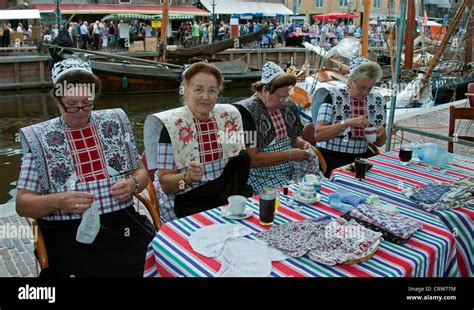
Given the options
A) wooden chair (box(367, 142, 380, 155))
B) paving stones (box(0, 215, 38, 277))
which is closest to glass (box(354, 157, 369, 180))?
wooden chair (box(367, 142, 380, 155))

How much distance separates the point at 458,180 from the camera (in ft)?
9.78

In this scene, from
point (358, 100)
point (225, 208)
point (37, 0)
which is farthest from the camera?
point (37, 0)

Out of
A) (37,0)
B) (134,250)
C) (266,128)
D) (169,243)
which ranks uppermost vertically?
(37,0)

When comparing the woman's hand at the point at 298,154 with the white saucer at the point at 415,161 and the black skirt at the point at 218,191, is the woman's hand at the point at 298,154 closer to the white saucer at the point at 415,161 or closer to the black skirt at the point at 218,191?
the black skirt at the point at 218,191

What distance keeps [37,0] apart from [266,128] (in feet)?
95.5

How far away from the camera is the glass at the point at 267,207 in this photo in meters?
2.23

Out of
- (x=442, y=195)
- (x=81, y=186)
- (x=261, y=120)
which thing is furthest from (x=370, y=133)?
(x=81, y=186)

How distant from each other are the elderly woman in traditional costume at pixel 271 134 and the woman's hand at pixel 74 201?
1.39 metres

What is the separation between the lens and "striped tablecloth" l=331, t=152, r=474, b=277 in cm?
247

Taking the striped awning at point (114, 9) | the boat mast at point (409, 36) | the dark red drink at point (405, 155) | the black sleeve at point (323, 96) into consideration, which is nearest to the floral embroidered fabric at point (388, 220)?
the dark red drink at point (405, 155)

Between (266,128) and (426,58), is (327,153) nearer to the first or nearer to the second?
(266,128)

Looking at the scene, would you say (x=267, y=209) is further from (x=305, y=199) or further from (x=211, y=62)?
(x=211, y=62)

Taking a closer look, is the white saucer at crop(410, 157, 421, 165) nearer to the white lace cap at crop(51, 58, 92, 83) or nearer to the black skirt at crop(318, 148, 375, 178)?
the black skirt at crop(318, 148, 375, 178)

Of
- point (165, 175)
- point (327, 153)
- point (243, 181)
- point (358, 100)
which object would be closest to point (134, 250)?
point (165, 175)
